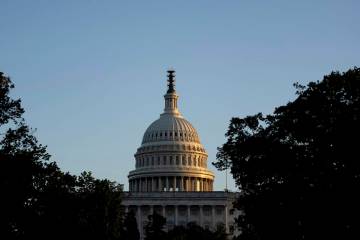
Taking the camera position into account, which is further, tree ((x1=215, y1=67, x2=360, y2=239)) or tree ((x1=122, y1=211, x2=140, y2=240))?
tree ((x1=122, y1=211, x2=140, y2=240))

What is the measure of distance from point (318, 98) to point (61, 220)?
86.0 feet

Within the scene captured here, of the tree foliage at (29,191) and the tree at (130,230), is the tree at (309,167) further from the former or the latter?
the tree at (130,230)

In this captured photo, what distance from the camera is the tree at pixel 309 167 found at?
2923 inches

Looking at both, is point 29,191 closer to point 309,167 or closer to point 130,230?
point 309,167

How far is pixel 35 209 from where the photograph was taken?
74.8 m

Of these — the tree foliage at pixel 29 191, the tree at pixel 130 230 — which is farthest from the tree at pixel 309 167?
the tree at pixel 130 230

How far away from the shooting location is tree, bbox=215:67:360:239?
74250mm

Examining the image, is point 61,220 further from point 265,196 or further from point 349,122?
point 349,122

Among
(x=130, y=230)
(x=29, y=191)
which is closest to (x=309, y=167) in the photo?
(x=29, y=191)

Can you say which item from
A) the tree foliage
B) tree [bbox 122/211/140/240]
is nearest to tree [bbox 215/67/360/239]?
the tree foliage

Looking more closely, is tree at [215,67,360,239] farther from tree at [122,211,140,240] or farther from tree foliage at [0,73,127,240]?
tree at [122,211,140,240]

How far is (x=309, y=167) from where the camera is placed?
7788 centimetres

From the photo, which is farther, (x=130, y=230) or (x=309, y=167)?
(x=130, y=230)

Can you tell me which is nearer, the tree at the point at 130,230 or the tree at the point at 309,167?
the tree at the point at 309,167
